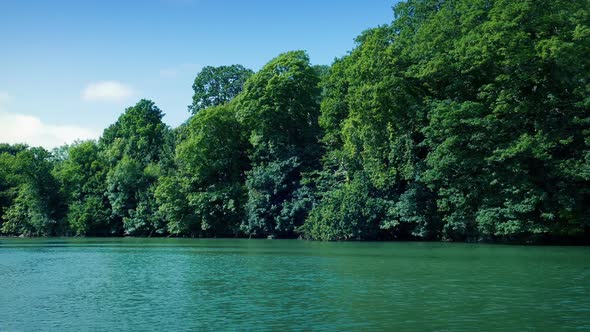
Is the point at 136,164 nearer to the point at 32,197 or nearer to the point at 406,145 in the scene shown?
the point at 32,197

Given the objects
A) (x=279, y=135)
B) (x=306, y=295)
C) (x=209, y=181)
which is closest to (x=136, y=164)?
(x=209, y=181)

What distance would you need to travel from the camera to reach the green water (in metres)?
16.2

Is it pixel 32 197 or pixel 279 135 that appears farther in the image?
pixel 32 197

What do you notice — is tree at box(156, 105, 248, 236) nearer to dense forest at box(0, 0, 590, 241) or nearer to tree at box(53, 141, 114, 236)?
dense forest at box(0, 0, 590, 241)

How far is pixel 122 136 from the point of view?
10425 centimetres

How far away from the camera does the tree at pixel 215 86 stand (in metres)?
99.9

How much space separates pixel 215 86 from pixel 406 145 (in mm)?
52092

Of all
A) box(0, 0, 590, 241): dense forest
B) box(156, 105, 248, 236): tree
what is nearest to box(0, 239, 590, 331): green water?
box(0, 0, 590, 241): dense forest

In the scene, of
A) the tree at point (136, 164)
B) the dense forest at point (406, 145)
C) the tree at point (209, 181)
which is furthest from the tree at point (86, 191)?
the tree at point (209, 181)

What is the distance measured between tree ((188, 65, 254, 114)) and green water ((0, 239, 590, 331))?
217ft

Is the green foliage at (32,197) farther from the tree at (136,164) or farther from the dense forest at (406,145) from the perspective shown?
the tree at (136,164)

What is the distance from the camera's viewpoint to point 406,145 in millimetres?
54875

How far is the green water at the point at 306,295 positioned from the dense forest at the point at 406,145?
43.8ft

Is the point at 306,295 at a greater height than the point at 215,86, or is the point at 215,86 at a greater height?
the point at 215,86
